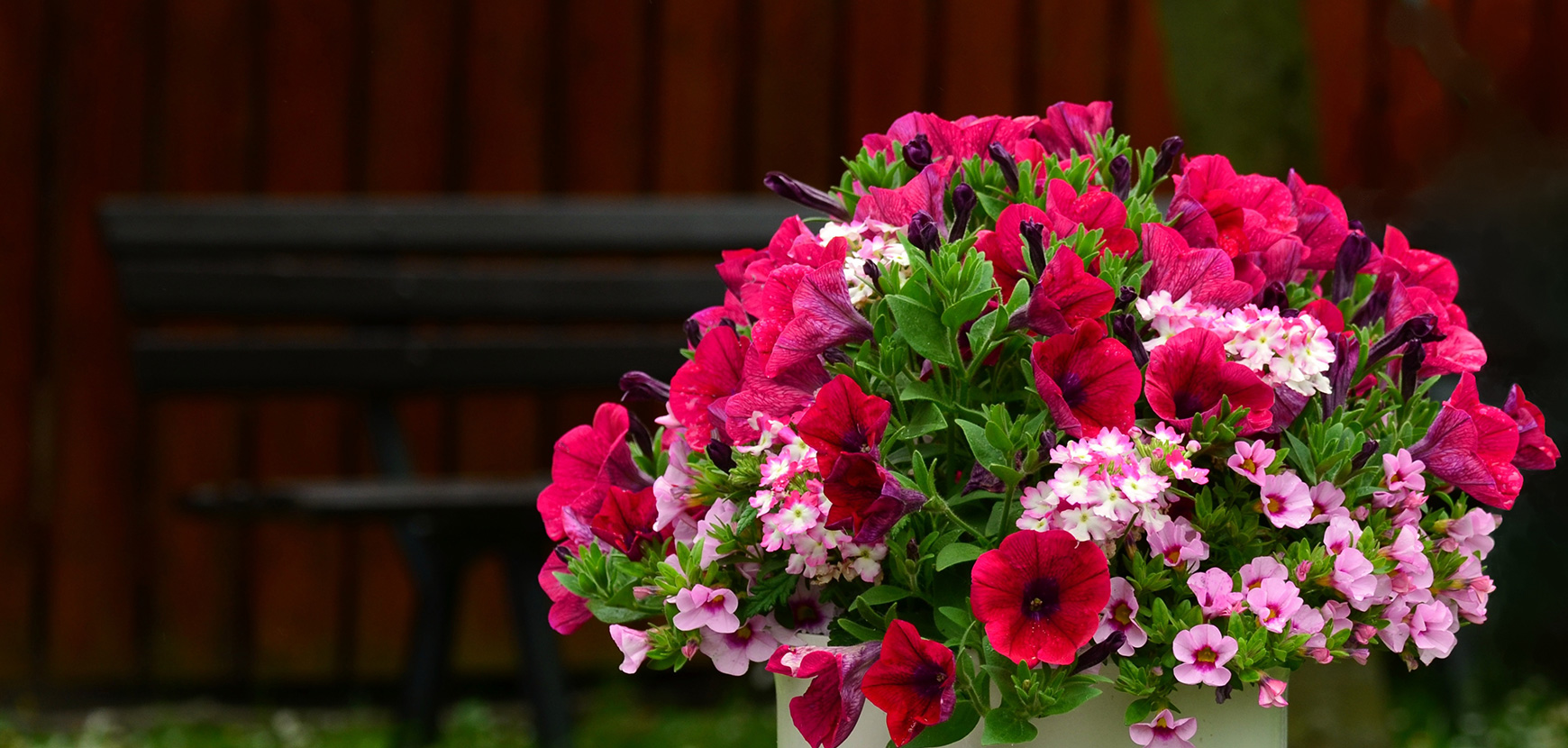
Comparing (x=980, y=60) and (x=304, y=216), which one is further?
(x=980, y=60)

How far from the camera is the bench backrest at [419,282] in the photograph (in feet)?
9.34

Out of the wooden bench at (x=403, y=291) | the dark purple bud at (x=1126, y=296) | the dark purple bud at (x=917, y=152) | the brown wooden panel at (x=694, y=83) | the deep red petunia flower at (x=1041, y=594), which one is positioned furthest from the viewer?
the brown wooden panel at (x=694, y=83)

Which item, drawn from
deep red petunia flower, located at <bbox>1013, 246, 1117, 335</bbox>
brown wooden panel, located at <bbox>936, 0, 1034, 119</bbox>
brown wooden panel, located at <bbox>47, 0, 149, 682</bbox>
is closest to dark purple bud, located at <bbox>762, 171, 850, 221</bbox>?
deep red petunia flower, located at <bbox>1013, 246, 1117, 335</bbox>

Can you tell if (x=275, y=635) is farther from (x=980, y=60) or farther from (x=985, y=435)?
(x=985, y=435)

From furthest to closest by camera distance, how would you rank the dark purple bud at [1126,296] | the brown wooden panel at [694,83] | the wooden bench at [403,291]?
the brown wooden panel at [694,83]
the wooden bench at [403,291]
the dark purple bud at [1126,296]

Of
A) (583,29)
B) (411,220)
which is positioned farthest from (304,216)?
(583,29)

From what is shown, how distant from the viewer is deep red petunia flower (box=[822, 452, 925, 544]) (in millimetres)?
797

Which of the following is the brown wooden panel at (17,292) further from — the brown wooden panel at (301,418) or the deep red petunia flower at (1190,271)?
the deep red petunia flower at (1190,271)

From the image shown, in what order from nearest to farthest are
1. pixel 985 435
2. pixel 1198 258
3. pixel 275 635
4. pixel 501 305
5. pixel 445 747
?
pixel 985 435
pixel 1198 258
pixel 445 747
pixel 501 305
pixel 275 635

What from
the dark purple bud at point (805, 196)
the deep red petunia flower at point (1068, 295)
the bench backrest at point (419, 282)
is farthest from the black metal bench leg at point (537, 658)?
the deep red petunia flower at point (1068, 295)

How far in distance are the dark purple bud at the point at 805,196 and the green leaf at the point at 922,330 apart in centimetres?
20

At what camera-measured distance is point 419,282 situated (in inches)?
117

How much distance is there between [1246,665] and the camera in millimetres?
826

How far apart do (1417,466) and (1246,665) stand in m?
0.20
